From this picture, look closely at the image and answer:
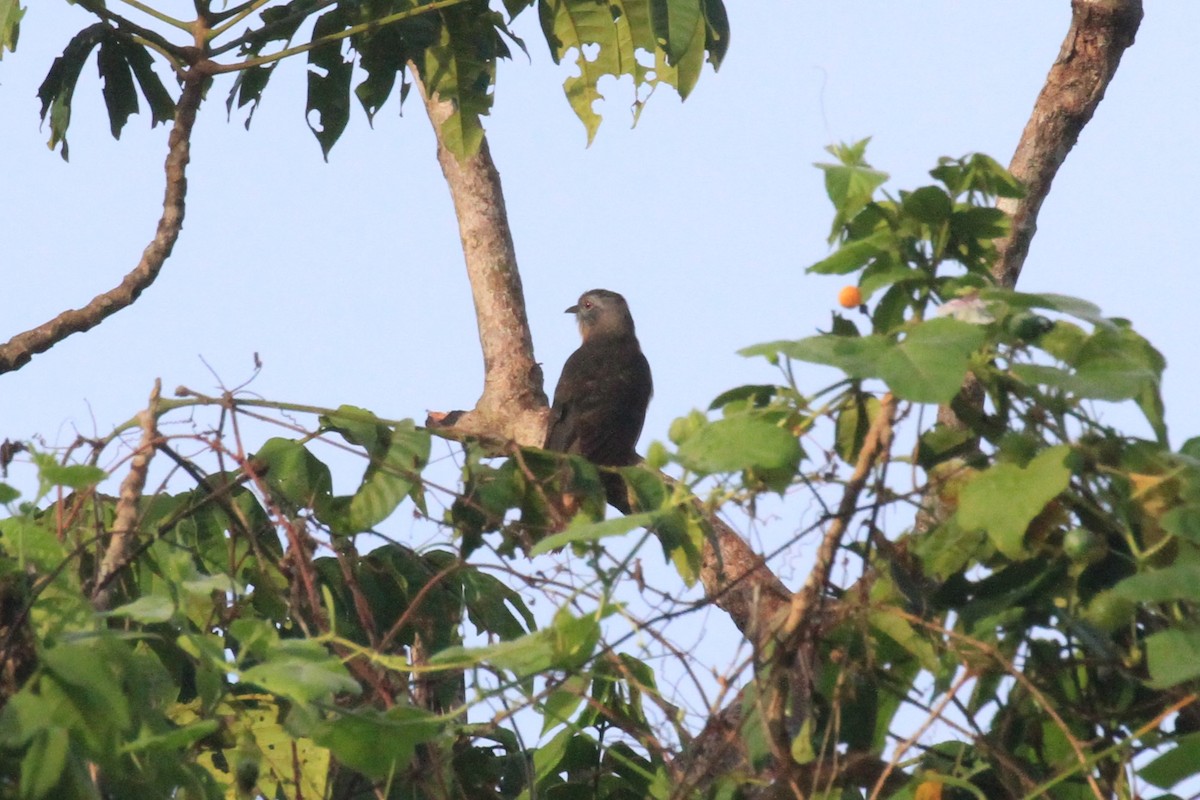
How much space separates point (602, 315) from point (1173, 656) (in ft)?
29.4

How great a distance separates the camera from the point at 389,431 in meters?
2.80

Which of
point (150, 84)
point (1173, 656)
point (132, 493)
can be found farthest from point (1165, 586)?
point (150, 84)

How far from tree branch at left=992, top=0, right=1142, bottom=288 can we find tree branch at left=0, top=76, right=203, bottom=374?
266 centimetres

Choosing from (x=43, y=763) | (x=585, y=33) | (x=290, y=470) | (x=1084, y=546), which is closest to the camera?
(x=43, y=763)

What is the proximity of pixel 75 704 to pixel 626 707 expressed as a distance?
6.12ft

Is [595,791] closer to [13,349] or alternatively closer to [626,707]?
[626,707]

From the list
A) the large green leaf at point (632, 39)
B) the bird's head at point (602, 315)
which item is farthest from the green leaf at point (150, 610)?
the bird's head at point (602, 315)

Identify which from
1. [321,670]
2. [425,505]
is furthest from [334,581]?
[321,670]

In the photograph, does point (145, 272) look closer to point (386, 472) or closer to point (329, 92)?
point (329, 92)

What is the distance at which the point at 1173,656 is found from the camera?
168 cm

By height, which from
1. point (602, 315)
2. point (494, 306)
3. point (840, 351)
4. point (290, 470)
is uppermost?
point (602, 315)

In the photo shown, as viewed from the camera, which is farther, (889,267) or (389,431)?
(389,431)

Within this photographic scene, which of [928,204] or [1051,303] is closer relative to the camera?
[1051,303]

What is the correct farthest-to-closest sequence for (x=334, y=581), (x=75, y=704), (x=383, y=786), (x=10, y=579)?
(x=334, y=581), (x=383, y=786), (x=10, y=579), (x=75, y=704)
